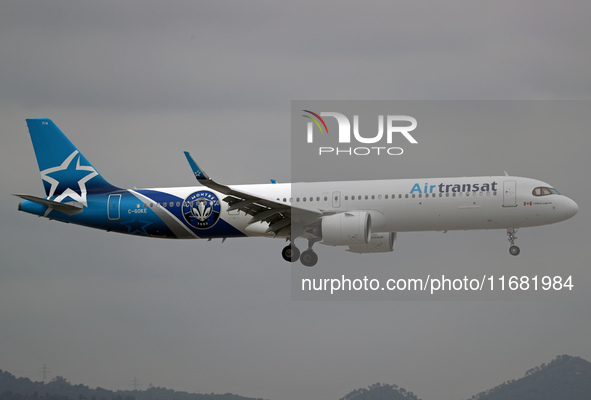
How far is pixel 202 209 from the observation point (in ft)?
182

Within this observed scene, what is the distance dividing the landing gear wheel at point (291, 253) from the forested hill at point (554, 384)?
220 feet

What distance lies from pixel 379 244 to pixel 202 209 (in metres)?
10.6

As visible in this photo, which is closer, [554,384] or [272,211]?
[272,211]

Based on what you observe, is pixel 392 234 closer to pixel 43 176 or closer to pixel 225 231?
pixel 225 231

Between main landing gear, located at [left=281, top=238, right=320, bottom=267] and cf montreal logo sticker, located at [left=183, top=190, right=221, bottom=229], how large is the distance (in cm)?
444

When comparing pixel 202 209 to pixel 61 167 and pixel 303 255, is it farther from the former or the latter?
pixel 61 167

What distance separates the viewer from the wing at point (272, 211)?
168ft

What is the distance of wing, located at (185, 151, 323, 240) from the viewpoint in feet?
168

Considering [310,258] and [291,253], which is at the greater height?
[291,253]

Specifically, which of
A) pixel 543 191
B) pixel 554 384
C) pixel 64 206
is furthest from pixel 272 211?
pixel 554 384

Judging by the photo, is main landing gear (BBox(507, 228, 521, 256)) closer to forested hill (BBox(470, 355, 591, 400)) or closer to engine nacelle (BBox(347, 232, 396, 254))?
engine nacelle (BBox(347, 232, 396, 254))

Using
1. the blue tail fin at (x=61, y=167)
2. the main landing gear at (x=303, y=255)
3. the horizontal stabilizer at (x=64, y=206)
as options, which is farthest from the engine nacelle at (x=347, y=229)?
the horizontal stabilizer at (x=64, y=206)

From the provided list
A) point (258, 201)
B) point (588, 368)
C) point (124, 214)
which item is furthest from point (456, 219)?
point (588, 368)

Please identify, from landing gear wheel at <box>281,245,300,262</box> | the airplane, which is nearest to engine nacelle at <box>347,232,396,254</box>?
the airplane
